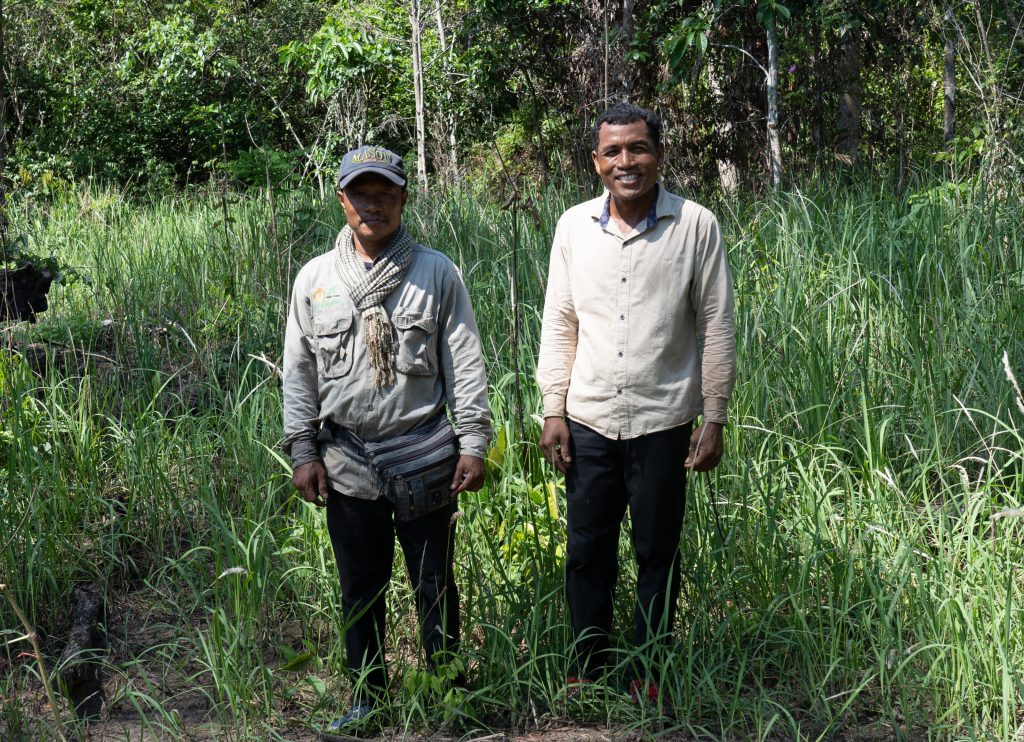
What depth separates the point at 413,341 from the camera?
281 cm

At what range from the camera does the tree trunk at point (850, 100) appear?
803cm

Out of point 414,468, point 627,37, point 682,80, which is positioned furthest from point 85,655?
point 627,37

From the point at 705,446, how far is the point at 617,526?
15.0 inches

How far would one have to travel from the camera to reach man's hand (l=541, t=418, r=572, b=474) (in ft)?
9.77

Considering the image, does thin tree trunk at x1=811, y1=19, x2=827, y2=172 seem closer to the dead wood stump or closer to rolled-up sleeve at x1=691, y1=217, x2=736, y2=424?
rolled-up sleeve at x1=691, y1=217, x2=736, y2=424

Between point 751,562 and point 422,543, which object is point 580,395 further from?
point 751,562

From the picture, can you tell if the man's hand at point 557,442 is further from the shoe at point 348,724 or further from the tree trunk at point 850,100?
the tree trunk at point 850,100

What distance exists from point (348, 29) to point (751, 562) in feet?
25.1

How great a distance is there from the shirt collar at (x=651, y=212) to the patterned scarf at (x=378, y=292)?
0.58 m

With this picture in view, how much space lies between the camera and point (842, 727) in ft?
9.70

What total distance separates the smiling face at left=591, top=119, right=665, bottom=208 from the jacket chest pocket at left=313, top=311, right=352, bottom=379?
0.84m

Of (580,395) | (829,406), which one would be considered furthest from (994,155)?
(580,395)

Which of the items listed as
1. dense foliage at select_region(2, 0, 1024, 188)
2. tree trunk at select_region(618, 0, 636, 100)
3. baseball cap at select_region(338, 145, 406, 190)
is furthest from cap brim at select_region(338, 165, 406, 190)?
tree trunk at select_region(618, 0, 636, 100)

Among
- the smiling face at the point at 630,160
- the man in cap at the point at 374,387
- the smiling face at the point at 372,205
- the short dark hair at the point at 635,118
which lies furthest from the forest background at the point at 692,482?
the short dark hair at the point at 635,118
